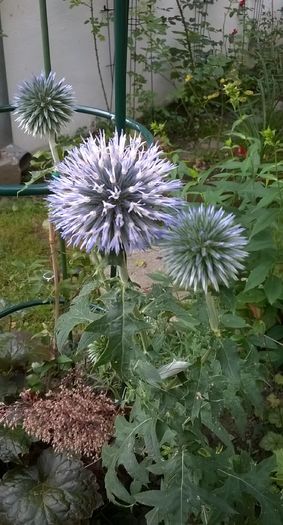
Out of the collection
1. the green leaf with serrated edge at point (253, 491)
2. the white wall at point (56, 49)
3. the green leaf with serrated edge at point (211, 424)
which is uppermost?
the white wall at point (56, 49)

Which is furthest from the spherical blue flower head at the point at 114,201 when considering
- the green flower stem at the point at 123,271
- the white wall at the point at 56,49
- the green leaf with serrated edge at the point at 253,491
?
the white wall at the point at 56,49

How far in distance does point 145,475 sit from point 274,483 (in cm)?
65

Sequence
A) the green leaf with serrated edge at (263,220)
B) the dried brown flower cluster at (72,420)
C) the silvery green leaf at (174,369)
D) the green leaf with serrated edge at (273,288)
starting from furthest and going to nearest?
Result: the green leaf with serrated edge at (273,288)
the green leaf with serrated edge at (263,220)
the dried brown flower cluster at (72,420)
the silvery green leaf at (174,369)

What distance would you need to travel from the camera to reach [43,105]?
1.52 meters

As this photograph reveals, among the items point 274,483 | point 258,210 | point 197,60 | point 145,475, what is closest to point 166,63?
point 197,60

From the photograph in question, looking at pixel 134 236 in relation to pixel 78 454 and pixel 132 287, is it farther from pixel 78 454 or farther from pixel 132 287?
pixel 78 454

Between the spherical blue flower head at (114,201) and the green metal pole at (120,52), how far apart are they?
35 centimetres

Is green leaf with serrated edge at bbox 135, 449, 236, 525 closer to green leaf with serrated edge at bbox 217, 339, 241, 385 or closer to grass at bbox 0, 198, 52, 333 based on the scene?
green leaf with serrated edge at bbox 217, 339, 241, 385

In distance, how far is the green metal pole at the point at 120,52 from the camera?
134 centimetres

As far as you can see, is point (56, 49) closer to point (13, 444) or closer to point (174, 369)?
point (13, 444)

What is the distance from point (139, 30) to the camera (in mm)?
4688

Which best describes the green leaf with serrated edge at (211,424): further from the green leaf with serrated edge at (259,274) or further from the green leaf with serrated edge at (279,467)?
the green leaf with serrated edge at (259,274)

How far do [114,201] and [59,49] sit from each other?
3722 mm

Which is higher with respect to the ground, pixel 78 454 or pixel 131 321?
pixel 131 321
